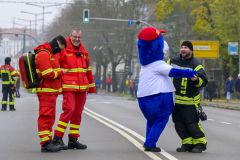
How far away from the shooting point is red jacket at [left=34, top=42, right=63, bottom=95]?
7375 mm

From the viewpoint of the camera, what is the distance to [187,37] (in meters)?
41.7

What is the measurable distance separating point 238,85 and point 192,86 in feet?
71.0

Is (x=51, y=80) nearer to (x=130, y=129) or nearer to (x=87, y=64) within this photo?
(x=87, y=64)

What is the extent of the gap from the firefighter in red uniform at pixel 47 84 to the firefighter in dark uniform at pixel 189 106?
1.80 m

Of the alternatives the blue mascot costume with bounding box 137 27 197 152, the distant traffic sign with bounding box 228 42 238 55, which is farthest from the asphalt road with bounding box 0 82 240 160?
the distant traffic sign with bounding box 228 42 238 55

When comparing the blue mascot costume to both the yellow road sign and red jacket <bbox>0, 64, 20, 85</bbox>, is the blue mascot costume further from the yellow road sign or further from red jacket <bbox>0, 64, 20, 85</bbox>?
the yellow road sign

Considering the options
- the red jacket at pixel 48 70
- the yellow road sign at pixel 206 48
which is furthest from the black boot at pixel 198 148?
the yellow road sign at pixel 206 48

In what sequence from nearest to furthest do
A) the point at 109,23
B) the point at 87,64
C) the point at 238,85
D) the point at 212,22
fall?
1. the point at 87,64
2. the point at 238,85
3. the point at 212,22
4. the point at 109,23

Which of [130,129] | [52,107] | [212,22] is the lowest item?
[130,129]

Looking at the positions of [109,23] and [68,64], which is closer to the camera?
[68,64]

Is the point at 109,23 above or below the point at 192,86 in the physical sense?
above

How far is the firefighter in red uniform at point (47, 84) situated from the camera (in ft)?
24.3

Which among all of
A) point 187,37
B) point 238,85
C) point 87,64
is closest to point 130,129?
point 87,64

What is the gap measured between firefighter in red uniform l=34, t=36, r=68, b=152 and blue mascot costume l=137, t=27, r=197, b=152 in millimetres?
1224
